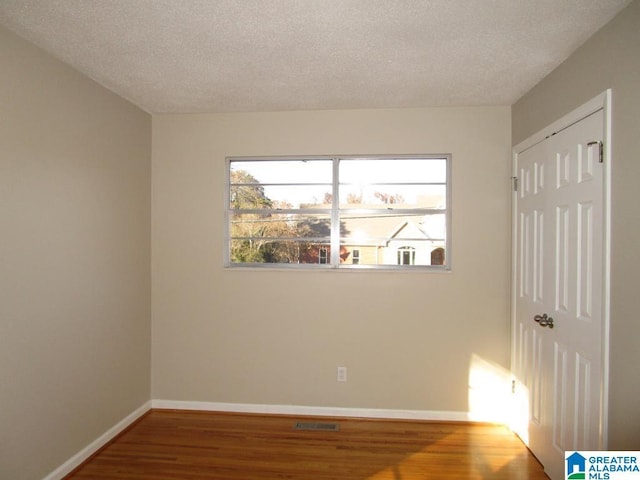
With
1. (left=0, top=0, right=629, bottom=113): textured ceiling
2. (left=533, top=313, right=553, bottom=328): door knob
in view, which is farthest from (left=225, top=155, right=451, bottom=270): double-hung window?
(left=533, top=313, right=553, bottom=328): door knob

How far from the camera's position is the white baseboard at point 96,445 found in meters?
2.42

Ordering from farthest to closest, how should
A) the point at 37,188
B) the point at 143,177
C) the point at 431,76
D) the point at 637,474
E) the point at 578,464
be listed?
the point at 143,177 → the point at 431,76 → the point at 37,188 → the point at 578,464 → the point at 637,474

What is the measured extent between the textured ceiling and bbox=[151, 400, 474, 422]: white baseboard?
8.35 feet

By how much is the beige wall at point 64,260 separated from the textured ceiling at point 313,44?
0.85ft

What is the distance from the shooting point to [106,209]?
2869mm

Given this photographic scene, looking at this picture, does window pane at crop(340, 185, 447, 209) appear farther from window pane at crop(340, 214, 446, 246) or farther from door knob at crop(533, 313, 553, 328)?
door knob at crop(533, 313, 553, 328)

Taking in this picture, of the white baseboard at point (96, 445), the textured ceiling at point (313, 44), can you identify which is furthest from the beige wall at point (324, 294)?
the textured ceiling at point (313, 44)

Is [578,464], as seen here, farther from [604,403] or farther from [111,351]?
[111,351]

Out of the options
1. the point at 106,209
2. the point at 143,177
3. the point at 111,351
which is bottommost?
the point at 111,351

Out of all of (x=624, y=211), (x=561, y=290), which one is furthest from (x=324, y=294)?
(x=624, y=211)

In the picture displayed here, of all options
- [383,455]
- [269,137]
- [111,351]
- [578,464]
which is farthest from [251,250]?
[578,464]

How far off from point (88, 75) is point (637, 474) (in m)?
3.74

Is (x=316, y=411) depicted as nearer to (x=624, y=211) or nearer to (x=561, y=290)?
(x=561, y=290)

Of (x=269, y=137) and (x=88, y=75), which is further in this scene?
(x=269, y=137)
